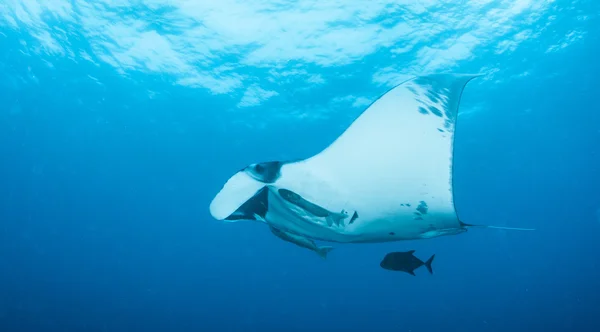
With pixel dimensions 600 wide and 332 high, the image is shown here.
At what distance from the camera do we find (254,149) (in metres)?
20.8

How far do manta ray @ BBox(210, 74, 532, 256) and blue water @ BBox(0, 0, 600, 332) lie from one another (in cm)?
774

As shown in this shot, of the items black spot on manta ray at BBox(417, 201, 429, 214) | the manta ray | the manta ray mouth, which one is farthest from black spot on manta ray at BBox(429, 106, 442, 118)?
the manta ray mouth

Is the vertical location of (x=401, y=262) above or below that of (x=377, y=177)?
below

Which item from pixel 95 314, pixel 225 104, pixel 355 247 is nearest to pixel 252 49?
pixel 225 104

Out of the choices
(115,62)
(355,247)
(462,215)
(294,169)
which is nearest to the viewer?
(294,169)

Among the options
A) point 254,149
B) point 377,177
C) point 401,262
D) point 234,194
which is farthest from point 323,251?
point 254,149

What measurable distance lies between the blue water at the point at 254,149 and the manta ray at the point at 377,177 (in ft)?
25.4

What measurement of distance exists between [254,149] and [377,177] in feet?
58.8

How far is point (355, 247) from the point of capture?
116ft

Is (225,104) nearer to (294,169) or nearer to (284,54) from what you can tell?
(284,54)

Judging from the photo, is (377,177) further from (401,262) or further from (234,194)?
(401,262)

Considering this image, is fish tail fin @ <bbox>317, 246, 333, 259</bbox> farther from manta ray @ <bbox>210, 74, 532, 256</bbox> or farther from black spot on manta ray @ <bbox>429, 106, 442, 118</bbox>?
black spot on manta ray @ <bbox>429, 106, 442, 118</bbox>

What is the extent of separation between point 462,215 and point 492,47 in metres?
23.2

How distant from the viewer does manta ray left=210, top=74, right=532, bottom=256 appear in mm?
2965
